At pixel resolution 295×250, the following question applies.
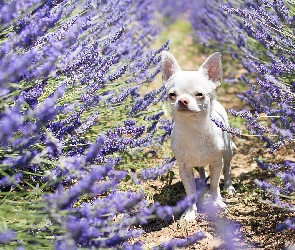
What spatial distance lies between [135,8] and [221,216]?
8.03 feet

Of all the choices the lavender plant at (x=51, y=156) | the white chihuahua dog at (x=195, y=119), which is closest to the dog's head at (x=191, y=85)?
the white chihuahua dog at (x=195, y=119)

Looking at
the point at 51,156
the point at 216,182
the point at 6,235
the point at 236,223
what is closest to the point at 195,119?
the point at 216,182

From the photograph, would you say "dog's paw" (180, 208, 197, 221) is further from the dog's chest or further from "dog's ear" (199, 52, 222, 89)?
"dog's ear" (199, 52, 222, 89)

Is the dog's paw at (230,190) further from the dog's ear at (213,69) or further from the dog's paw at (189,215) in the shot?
the dog's ear at (213,69)

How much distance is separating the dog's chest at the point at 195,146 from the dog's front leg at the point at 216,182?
6cm

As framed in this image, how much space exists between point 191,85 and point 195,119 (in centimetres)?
19

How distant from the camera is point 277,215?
2.55 metres

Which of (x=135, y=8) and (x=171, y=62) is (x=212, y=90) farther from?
(x=135, y=8)

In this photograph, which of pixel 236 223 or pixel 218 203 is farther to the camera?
pixel 218 203

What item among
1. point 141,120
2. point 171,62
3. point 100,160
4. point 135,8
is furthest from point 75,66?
point 135,8

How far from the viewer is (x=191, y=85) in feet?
8.45

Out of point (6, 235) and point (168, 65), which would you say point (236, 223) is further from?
point (6, 235)

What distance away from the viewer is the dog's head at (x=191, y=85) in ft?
8.25

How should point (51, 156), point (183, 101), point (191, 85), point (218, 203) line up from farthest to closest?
point (218, 203) → point (191, 85) → point (183, 101) → point (51, 156)
